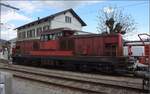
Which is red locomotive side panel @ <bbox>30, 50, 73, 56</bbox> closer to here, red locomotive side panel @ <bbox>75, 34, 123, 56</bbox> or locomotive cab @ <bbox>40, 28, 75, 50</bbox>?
locomotive cab @ <bbox>40, 28, 75, 50</bbox>

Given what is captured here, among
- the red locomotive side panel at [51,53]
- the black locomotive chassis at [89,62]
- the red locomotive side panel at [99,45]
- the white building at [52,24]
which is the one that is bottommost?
the black locomotive chassis at [89,62]

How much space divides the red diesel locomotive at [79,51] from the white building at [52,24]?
19988 millimetres

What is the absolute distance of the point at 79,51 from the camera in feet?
67.1

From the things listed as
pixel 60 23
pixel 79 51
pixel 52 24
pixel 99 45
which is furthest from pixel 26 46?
pixel 60 23

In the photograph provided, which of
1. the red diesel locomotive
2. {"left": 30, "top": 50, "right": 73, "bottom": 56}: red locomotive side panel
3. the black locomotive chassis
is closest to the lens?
the black locomotive chassis

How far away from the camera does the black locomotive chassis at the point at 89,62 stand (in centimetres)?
1745

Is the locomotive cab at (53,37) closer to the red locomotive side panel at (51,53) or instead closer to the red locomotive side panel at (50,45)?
the red locomotive side panel at (50,45)

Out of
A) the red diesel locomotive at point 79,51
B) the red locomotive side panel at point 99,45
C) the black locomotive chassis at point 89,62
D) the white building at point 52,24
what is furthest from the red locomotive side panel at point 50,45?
the white building at point 52,24

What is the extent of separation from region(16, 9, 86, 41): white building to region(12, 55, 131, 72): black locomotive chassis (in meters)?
21.2

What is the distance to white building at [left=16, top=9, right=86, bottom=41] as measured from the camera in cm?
4622

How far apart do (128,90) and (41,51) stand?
14.3m

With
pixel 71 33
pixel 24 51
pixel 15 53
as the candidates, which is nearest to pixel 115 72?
pixel 71 33

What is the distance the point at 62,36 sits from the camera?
21672 mm

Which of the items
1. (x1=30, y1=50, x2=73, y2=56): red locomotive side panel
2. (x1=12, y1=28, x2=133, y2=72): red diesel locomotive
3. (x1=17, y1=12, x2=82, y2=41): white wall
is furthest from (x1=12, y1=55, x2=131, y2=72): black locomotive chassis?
(x1=17, y1=12, x2=82, y2=41): white wall
